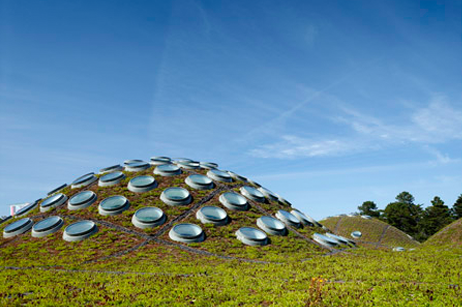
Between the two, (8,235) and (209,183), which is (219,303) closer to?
(209,183)

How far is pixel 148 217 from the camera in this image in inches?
1275

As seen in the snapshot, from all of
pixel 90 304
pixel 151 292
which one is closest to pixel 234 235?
pixel 151 292

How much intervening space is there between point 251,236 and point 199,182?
35.4ft

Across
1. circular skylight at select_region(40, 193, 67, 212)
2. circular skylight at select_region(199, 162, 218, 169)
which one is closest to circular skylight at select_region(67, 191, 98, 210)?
circular skylight at select_region(40, 193, 67, 212)

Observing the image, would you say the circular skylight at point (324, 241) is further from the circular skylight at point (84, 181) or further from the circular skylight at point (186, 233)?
the circular skylight at point (84, 181)

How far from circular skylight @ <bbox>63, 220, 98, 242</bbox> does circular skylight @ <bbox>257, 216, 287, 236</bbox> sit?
1705 cm

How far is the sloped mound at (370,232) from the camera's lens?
59.3m

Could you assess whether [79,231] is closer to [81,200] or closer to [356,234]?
[81,200]

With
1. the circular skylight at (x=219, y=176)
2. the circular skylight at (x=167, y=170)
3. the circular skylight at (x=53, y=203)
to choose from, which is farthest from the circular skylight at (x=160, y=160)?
the circular skylight at (x=53, y=203)

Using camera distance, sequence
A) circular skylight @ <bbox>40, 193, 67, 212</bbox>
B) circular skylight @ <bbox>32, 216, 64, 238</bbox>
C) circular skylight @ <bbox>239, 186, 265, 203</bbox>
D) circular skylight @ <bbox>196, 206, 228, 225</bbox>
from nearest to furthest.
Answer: circular skylight @ <bbox>32, 216, 64, 238</bbox> < circular skylight @ <bbox>196, 206, 228, 225</bbox> < circular skylight @ <bbox>40, 193, 67, 212</bbox> < circular skylight @ <bbox>239, 186, 265, 203</bbox>

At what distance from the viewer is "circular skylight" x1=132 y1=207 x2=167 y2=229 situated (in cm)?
3177

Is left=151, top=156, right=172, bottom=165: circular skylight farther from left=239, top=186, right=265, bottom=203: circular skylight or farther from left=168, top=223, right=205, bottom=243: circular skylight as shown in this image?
left=168, top=223, right=205, bottom=243: circular skylight

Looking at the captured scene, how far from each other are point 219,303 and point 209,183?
86.6 ft

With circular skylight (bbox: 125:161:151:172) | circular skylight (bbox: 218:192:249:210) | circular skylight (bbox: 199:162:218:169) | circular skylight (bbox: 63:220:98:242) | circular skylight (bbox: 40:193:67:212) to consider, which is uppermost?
circular skylight (bbox: 199:162:218:169)
